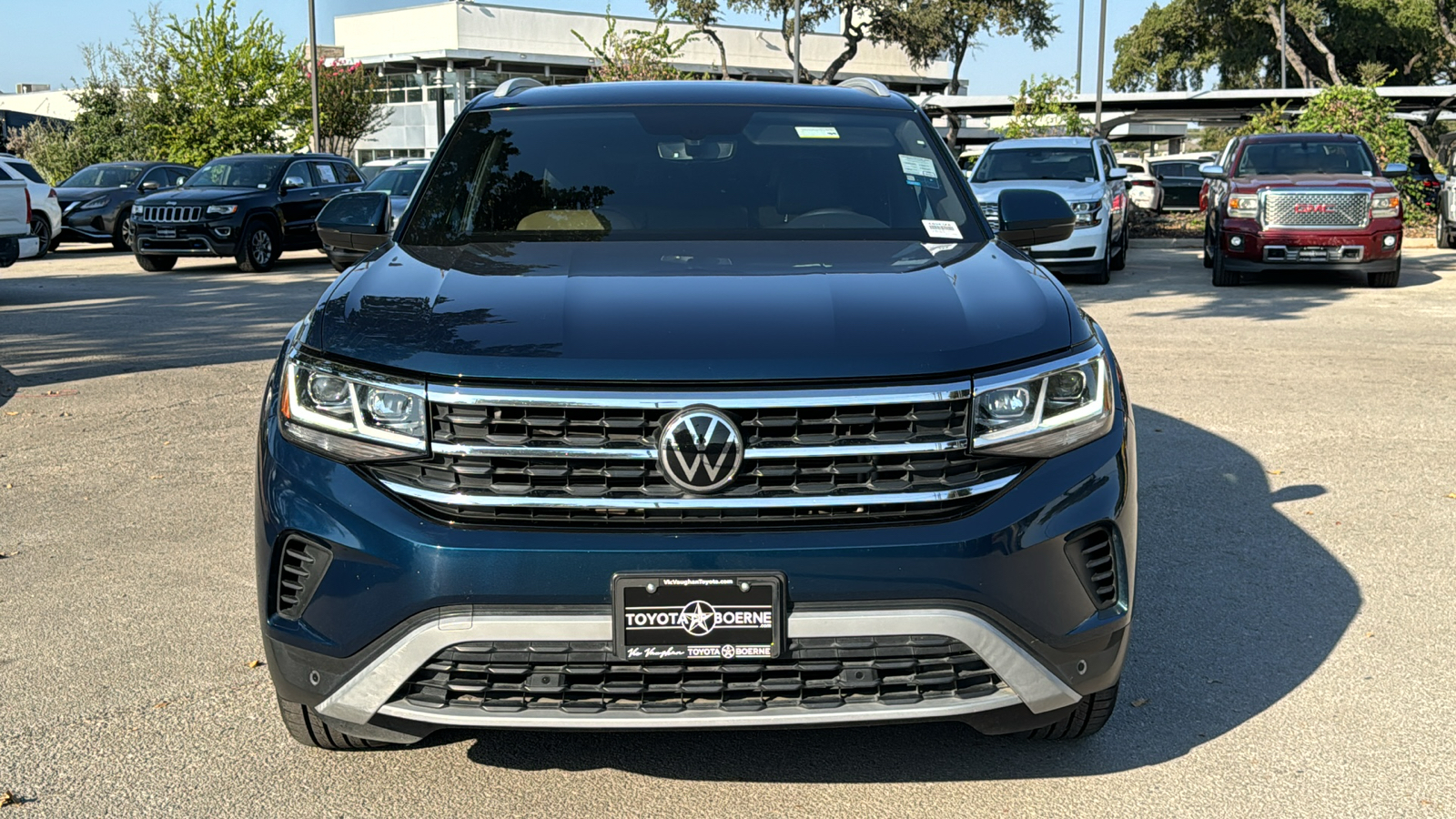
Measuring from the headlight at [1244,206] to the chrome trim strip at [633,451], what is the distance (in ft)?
46.9

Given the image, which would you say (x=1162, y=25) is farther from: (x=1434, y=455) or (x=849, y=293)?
(x=849, y=293)

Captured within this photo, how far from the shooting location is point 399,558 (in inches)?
117

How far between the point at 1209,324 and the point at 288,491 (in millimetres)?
11165

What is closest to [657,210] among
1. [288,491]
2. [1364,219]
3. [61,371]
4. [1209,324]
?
[288,491]

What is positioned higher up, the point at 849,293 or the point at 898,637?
the point at 849,293

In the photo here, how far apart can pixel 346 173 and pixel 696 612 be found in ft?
70.1

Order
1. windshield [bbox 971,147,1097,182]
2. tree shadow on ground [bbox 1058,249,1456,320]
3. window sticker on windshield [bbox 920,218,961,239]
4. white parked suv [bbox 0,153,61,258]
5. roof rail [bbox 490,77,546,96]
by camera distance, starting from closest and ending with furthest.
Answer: window sticker on windshield [bbox 920,218,961,239]
roof rail [bbox 490,77,546,96]
tree shadow on ground [bbox 1058,249,1456,320]
windshield [bbox 971,147,1097,182]
white parked suv [bbox 0,153,61,258]

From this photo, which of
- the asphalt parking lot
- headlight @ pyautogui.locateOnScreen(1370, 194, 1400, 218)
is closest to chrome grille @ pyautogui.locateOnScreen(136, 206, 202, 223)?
the asphalt parking lot

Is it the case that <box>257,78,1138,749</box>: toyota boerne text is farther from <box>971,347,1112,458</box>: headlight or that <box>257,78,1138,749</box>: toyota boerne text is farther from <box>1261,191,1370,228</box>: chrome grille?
<box>1261,191,1370,228</box>: chrome grille

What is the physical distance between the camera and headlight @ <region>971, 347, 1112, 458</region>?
3088 mm

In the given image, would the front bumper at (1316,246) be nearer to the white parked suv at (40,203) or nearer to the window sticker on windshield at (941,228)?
the window sticker on windshield at (941,228)

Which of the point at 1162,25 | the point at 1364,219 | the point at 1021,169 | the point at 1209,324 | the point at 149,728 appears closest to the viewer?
the point at 149,728

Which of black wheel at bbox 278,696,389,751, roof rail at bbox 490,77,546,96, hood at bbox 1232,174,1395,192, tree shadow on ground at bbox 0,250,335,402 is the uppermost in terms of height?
roof rail at bbox 490,77,546,96

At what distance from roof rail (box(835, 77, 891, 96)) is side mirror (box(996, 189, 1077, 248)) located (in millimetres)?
612
